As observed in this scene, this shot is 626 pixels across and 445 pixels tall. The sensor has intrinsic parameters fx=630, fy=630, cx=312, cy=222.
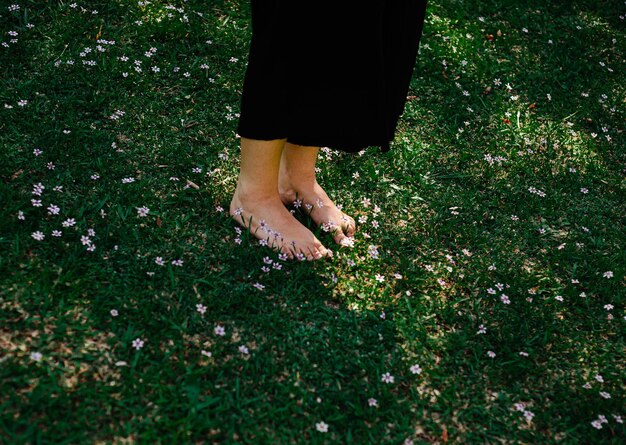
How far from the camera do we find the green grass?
1.98 m

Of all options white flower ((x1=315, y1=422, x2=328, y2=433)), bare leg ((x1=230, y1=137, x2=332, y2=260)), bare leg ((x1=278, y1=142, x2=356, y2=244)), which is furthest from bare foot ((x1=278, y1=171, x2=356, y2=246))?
white flower ((x1=315, y1=422, x2=328, y2=433))

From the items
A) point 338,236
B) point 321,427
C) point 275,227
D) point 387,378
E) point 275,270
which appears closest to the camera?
point 321,427

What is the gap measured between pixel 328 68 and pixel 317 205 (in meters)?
0.69

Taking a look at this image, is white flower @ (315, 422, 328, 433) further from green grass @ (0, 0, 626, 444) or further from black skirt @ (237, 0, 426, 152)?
black skirt @ (237, 0, 426, 152)

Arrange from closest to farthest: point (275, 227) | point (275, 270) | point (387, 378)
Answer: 1. point (387, 378)
2. point (275, 270)
3. point (275, 227)

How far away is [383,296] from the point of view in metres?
2.49

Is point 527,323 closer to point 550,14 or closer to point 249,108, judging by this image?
point 249,108

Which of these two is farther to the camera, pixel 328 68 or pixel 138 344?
pixel 328 68

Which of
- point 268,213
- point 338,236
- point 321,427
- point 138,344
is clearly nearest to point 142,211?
point 268,213

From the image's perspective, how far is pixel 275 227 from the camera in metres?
2.55

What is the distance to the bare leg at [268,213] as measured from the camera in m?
2.49

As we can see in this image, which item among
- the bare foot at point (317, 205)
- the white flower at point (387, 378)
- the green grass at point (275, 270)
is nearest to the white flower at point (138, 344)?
the green grass at point (275, 270)

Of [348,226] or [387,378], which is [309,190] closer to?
[348,226]

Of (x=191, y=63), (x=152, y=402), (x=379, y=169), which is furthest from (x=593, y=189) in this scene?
(x=152, y=402)
